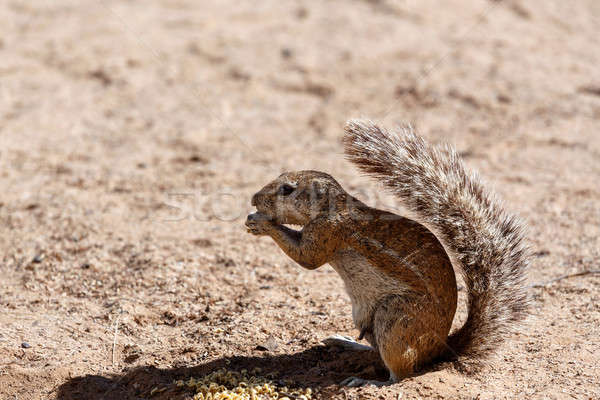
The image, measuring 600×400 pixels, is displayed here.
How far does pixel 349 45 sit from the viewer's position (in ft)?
32.9

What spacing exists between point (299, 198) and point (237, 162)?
3358mm

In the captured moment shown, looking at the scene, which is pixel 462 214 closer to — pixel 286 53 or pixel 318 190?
pixel 318 190

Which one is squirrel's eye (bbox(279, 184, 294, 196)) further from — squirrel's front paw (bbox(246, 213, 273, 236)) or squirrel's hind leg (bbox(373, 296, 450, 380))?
squirrel's hind leg (bbox(373, 296, 450, 380))

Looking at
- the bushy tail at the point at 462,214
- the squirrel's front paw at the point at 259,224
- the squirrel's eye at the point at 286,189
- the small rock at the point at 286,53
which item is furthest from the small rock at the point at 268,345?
the small rock at the point at 286,53

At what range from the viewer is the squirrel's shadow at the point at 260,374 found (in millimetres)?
3859

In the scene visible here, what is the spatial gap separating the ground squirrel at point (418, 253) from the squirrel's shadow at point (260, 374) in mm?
236

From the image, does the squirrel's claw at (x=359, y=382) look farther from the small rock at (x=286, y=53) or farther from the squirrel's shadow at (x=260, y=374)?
Answer: the small rock at (x=286, y=53)

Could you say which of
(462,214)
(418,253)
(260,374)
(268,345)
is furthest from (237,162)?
(462,214)

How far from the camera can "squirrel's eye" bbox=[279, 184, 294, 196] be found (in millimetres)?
4168

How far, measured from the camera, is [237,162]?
7367mm

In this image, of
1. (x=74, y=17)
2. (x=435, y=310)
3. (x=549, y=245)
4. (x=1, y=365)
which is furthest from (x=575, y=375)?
(x=74, y=17)

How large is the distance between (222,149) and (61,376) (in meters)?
4.05

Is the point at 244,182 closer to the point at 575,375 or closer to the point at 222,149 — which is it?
the point at 222,149

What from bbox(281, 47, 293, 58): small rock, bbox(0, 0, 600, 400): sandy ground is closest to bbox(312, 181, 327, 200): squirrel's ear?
bbox(0, 0, 600, 400): sandy ground
